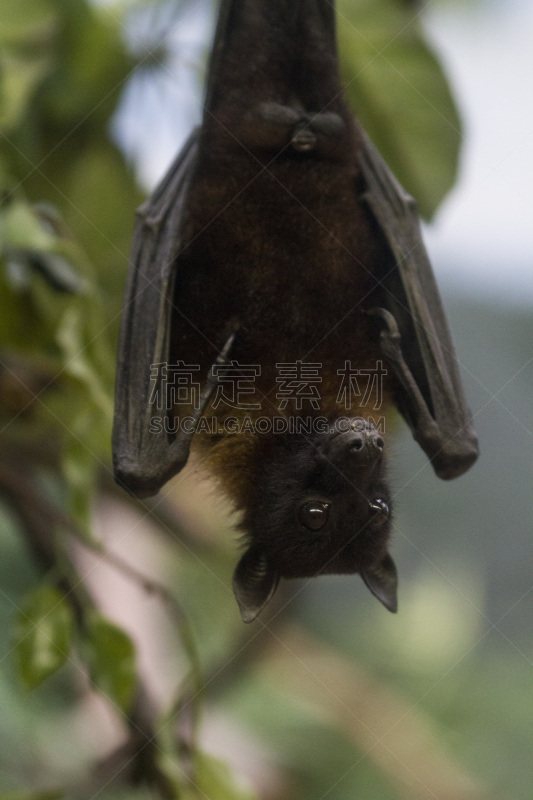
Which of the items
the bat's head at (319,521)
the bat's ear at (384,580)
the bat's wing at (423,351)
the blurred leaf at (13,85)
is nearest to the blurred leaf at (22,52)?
the blurred leaf at (13,85)

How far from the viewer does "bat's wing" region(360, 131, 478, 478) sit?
245 centimetres

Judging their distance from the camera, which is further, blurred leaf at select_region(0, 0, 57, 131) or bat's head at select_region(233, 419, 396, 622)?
blurred leaf at select_region(0, 0, 57, 131)

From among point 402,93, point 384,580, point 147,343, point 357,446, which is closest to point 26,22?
point 402,93

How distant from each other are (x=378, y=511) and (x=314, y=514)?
20 cm

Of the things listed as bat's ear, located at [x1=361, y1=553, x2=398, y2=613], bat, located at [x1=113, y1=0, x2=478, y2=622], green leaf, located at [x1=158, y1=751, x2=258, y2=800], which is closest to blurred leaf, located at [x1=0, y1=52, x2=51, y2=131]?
bat, located at [x1=113, y1=0, x2=478, y2=622]

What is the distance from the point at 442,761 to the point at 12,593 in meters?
2.79

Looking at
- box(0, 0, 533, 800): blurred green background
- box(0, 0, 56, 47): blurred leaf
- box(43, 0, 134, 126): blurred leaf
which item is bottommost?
box(0, 0, 533, 800): blurred green background

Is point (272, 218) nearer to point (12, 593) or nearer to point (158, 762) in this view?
point (158, 762)

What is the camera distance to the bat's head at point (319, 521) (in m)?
2.32

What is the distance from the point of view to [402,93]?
3.47 metres

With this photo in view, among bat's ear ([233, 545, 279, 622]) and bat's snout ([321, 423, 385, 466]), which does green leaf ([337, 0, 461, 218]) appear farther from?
bat's ear ([233, 545, 279, 622])

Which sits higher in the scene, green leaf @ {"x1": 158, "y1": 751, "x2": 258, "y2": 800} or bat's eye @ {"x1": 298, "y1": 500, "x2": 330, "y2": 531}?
bat's eye @ {"x1": 298, "y1": 500, "x2": 330, "y2": 531}

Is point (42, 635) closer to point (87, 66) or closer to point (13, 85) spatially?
point (13, 85)

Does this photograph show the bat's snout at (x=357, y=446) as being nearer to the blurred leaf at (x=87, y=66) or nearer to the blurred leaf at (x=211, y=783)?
the blurred leaf at (x=211, y=783)
